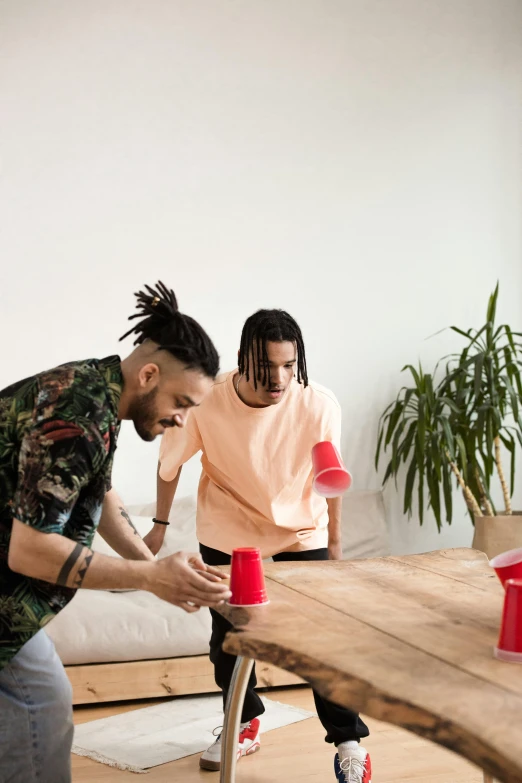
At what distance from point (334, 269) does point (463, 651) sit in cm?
307

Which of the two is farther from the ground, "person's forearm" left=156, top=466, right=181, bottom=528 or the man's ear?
the man's ear

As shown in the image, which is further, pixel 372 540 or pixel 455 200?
pixel 455 200

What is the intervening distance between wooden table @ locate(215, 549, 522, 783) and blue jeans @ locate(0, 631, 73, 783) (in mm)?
328

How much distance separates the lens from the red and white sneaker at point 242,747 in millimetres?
2449

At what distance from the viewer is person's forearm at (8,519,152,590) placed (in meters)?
1.34

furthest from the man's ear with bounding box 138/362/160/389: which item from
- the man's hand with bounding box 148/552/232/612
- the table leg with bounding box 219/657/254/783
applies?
the table leg with bounding box 219/657/254/783

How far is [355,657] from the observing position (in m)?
1.25

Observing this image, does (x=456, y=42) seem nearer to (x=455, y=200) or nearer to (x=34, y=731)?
(x=455, y=200)

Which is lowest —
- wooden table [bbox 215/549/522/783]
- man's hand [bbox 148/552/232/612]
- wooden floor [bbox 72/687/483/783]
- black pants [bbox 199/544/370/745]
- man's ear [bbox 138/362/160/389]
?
wooden floor [bbox 72/687/483/783]

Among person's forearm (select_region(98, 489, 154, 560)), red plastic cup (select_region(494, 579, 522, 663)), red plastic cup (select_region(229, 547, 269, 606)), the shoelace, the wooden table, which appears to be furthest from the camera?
the shoelace

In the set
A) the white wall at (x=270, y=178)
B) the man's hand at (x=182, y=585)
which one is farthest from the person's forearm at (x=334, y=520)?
the white wall at (x=270, y=178)

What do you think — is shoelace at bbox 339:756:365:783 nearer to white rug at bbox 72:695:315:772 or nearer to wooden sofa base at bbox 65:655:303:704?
white rug at bbox 72:695:315:772

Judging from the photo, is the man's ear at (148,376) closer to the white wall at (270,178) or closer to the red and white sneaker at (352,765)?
the red and white sneaker at (352,765)

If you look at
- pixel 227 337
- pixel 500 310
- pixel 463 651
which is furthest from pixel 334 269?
pixel 463 651
